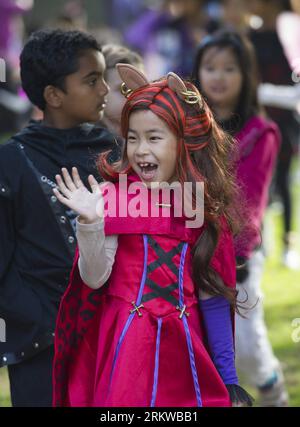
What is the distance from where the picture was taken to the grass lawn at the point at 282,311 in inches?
219

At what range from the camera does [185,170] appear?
3395 millimetres

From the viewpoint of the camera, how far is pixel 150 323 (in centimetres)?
332

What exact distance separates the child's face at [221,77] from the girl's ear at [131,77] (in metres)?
1.49

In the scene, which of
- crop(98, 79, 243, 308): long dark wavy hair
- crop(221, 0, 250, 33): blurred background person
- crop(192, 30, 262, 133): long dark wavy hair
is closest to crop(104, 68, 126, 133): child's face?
crop(192, 30, 262, 133): long dark wavy hair

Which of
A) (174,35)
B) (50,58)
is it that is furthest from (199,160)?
(174,35)

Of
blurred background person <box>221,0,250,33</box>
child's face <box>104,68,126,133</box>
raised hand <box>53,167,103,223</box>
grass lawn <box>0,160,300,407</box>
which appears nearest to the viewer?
raised hand <box>53,167,103,223</box>

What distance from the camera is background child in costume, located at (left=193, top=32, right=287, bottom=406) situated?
4.83 meters

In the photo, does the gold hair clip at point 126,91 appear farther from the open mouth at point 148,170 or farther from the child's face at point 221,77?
the child's face at point 221,77

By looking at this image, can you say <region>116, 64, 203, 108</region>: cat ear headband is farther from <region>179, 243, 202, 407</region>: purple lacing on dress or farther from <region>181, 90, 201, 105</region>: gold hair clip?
<region>179, 243, 202, 407</region>: purple lacing on dress

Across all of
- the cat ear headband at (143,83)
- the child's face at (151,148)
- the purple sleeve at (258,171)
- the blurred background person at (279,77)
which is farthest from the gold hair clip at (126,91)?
the blurred background person at (279,77)

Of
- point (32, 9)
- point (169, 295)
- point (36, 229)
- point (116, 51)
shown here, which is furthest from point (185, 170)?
point (32, 9)

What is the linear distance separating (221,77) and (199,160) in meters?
1.61

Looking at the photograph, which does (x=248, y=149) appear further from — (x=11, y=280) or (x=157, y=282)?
(x=157, y=282)
